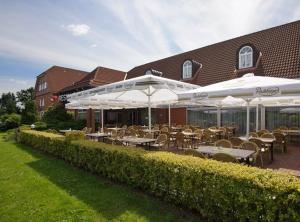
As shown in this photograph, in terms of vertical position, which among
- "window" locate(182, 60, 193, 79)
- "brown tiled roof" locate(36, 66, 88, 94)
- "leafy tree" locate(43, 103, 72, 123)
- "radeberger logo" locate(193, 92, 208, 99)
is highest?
"brown tiled roof" locate(36, 66, 88, 94)

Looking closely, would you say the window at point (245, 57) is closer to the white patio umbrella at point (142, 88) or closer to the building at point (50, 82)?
the white patio umbrella at point (142, 88)

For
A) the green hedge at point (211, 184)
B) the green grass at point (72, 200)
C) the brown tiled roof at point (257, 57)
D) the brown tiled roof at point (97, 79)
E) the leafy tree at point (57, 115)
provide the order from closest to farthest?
the green hedge at point (211, 184), the green grass at point (72, 200), the brown tiled roof at point (257, 57), the leafy tree at point (57, 115), the brown tiled roof at point (97, 79)

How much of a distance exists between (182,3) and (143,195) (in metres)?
8.56

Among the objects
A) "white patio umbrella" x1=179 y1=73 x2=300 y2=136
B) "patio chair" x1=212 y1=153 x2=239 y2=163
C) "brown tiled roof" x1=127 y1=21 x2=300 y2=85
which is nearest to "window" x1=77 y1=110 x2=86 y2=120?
"brown tiled roof" x1=127 y1=21 x2=300 y2=85

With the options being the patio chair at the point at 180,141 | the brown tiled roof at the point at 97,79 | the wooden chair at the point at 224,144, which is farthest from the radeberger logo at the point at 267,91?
the brown tiled roof at the point at 97,79

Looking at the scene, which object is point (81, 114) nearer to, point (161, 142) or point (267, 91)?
point (161, 142)

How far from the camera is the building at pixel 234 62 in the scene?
15.5m

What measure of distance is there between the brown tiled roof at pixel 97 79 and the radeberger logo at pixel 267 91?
71.4ft

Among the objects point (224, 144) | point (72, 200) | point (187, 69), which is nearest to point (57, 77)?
point (187, 69)

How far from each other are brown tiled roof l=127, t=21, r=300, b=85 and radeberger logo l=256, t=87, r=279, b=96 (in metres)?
10.6

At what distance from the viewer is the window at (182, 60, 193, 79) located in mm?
20297

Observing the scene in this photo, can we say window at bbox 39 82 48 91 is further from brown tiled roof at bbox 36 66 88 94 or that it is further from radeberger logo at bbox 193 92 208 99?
radeberger logo at bbox 193 92 208 99

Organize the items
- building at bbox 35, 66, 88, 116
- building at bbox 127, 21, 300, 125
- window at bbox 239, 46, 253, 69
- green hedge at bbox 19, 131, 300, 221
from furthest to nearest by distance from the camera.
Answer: building at bbox 35, 66, 88, 116 → window at bbox 239, 46, 253, 69 → building at bbox 127, 21, 300, 125 → green hedge at bbox 19, 131, 300, 221

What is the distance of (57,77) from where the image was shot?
136 ft
